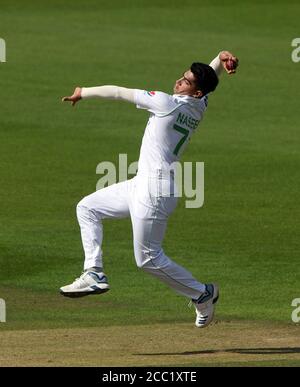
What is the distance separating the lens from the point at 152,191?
1239cm

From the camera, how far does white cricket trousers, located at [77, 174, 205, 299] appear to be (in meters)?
12.4

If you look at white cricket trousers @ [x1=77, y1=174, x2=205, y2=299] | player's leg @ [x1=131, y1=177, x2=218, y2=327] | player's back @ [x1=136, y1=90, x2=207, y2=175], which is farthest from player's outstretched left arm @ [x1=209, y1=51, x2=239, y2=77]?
player's leg @ [x1=131, y1=177, x2=218, y2=327]

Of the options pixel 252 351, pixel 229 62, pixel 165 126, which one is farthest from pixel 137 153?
pixel 252 351

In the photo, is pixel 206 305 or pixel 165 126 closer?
pixel 165 126

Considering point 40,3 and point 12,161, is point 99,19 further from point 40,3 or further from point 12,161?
point 12,161

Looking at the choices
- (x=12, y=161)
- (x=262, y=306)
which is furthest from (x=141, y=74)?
(x=262, y=306)

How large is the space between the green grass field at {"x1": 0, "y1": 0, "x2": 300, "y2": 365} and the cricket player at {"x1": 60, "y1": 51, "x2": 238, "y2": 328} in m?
0.89

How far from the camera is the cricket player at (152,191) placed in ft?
40.4

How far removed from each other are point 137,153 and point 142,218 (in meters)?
11.7

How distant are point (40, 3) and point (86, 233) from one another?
2644 cm

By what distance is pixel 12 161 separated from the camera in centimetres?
2378

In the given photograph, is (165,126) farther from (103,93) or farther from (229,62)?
(229,62)

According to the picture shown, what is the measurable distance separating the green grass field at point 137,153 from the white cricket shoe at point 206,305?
33 centimetres

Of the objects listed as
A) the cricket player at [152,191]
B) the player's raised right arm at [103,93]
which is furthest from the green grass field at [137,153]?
the player's raised right arm at [103,93]
